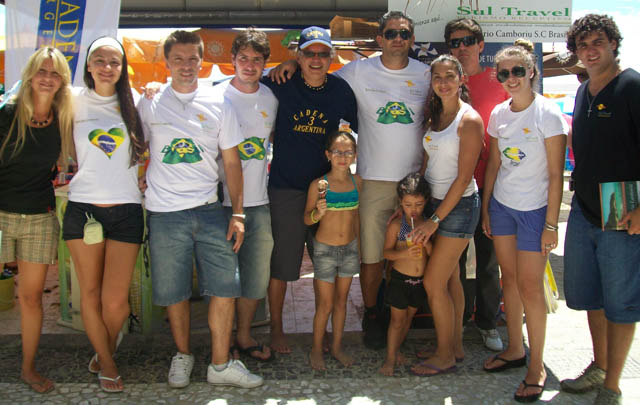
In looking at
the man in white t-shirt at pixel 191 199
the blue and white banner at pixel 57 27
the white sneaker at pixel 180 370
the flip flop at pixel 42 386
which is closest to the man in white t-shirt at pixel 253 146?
the man in white t-shirt at pixel 191 199

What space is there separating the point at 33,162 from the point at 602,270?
10.9ft

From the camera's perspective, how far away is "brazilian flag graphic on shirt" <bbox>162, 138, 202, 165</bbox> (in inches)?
118

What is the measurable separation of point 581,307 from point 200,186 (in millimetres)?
2406

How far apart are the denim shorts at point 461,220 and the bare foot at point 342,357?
42.4 inches

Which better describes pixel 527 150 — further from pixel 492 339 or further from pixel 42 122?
pixel 42 122

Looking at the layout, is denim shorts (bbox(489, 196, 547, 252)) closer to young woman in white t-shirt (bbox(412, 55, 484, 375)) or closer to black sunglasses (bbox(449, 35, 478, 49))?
young woman in white t-shirt (bbox(412, 55, 484, 375))

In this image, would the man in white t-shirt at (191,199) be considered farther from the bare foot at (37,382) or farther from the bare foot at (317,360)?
the bare foot at (37,382)

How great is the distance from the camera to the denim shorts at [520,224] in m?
3.04

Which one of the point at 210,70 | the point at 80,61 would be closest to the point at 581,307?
the point at 80,61

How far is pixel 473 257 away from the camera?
3793 millimetres

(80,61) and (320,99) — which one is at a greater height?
(80,61)

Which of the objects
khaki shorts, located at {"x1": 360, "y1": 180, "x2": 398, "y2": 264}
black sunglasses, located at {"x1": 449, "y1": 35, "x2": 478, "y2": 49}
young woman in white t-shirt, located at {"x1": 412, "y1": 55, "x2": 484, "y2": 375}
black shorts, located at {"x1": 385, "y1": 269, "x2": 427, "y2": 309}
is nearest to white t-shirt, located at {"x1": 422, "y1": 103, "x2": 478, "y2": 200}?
young woman in white t-shirt, located at {"x1": 412, "y1": 55, "x2": 484, "y2": 375}

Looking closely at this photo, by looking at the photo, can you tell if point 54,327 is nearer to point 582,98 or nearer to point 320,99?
point 320,99

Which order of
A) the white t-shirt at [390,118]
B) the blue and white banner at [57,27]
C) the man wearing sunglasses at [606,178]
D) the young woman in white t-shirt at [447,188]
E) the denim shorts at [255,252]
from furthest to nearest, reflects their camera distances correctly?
the blue and white banner at [57,27], the white t-shirt at [390,118], the denim shorts at [255,252], the young woman in white t-shirt at [447,188], the man wearing sunglasses at [606,178]
